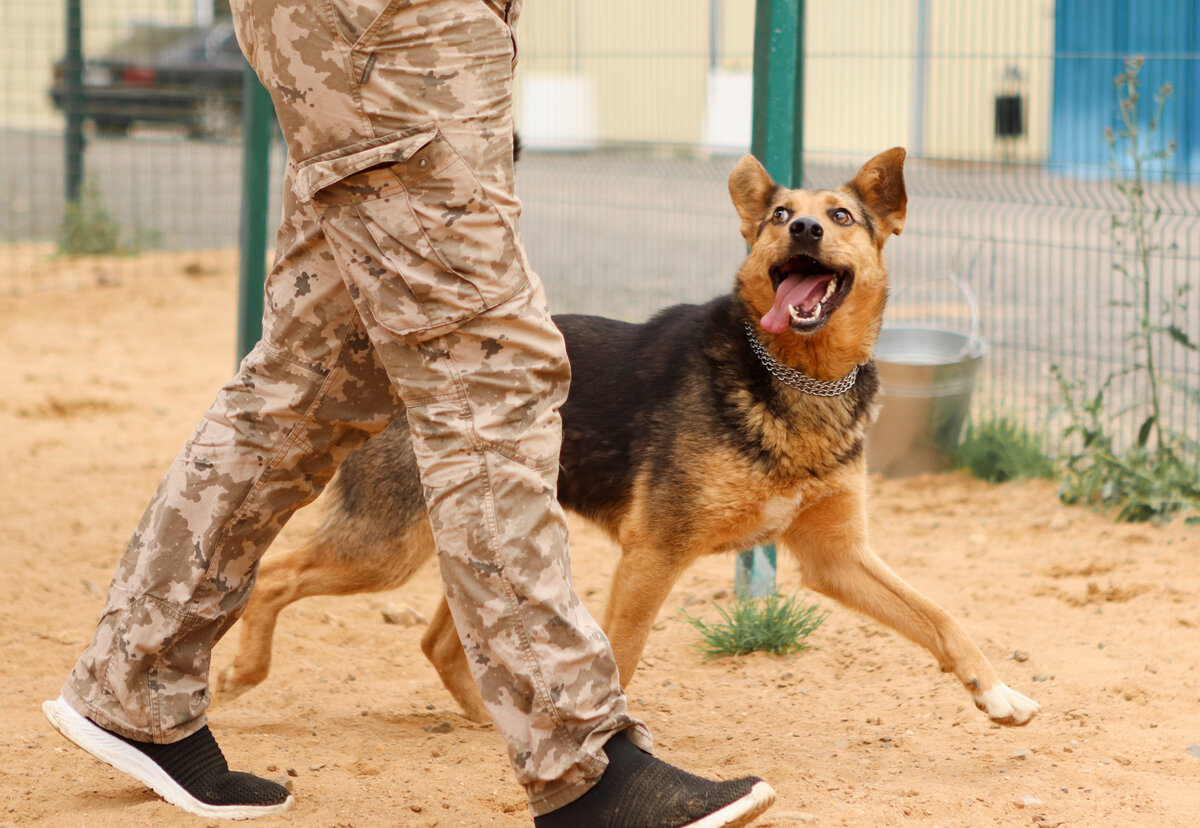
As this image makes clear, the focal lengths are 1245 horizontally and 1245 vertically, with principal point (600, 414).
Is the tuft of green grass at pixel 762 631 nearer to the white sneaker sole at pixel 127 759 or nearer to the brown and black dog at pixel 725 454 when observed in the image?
the brown and black dog at pixel 725 454

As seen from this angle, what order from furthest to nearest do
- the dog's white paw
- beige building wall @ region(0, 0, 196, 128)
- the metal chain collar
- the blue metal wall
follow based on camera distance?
beige building wall @ region(0, 0, 196, 128) → the blue metal wall → the metal chain collar → the dog's white paw

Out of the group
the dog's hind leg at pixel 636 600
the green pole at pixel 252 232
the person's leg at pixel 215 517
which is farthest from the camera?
the green pole at pixel 252 232

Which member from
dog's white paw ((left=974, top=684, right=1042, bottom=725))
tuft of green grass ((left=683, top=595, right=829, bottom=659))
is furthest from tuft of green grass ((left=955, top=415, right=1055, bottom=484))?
dog's white paw ((left=974, top=684, right=1042, bottom=725))

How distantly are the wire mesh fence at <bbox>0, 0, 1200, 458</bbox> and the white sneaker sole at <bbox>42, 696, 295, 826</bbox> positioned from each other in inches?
187

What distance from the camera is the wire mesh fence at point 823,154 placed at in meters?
7.90

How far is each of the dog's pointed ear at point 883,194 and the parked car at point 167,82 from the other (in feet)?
28.4

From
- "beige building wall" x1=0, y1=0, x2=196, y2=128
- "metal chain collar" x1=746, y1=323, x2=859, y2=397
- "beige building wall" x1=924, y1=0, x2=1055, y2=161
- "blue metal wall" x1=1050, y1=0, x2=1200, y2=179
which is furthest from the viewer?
"beige building wall" x1=0, y1=0, x2=196, y2=128

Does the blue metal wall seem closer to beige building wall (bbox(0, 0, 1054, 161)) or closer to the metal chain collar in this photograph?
beige building wall (bbox(0, 0, 1054, 161))

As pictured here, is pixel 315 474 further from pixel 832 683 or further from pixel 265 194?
pixel 265 194

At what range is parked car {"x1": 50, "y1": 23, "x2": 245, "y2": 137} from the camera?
11.9 meters

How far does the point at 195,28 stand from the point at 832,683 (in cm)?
1637

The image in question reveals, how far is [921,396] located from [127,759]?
4230mm

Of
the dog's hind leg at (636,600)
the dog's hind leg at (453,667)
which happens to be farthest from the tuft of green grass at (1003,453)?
the dog's hind leg at (453,667)

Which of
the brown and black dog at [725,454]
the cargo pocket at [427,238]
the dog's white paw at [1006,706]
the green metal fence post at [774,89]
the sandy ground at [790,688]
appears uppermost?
the green metal fence post at [774,89]
